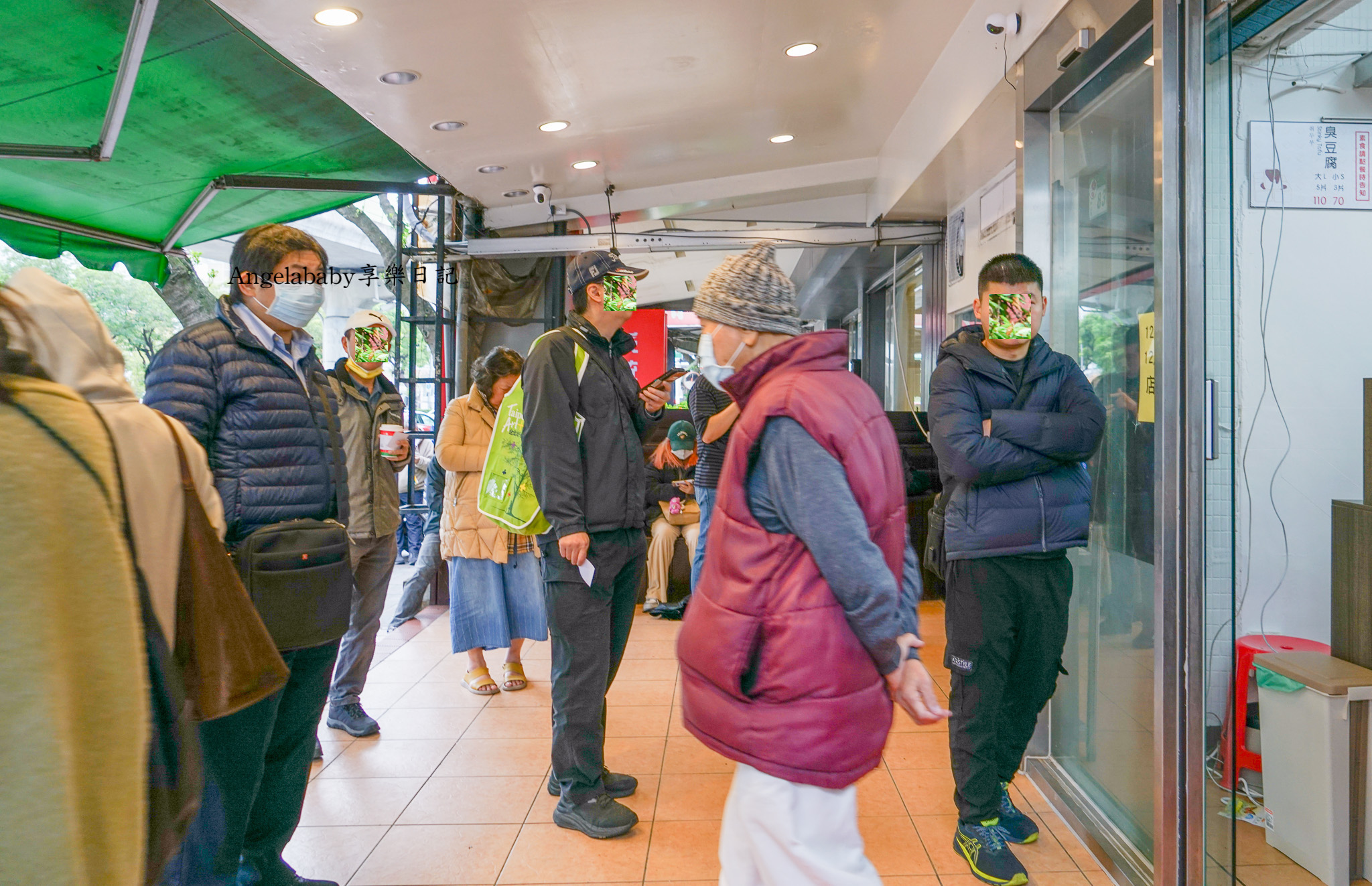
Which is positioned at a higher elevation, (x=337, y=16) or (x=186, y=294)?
(x=337, y=16)

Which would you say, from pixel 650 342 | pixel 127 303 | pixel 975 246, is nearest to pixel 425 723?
pixel 975 246

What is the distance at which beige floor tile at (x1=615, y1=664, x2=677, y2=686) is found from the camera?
13.4 ft

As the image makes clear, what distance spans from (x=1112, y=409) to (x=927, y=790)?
138 cm

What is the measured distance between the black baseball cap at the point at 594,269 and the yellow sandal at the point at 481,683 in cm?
211

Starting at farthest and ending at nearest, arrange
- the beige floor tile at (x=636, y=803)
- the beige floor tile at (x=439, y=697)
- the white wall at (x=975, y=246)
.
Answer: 1. the white wall at (x=975, y=246)
2. the beige floor tile at (x=439, y=697)
3. the beige floor tile at (x=636, y=803)

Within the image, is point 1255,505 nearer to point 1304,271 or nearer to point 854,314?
point 1304,271

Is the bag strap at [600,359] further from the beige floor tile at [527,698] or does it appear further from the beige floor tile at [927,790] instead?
the beige floor tile at [527,698]

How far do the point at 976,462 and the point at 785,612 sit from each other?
1042 mm

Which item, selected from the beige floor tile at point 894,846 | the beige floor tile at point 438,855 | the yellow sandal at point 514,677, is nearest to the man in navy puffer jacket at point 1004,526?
the beige floor tile at point 894,846

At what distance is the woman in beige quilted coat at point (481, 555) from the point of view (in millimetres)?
3770

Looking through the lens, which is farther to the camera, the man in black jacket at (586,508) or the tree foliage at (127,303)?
the tree foliage at (127,303)

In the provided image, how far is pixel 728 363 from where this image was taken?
5.30 ft

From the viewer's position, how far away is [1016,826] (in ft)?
7.97

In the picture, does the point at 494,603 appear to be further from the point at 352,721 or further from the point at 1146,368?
the point at 1146,368
